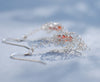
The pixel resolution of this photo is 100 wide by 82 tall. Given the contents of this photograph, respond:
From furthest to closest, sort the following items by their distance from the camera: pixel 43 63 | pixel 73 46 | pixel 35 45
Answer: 1. pixel 35 45
2. pixel 73 46
3. pixel 43 63

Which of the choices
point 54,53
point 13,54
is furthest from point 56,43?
point 13,54

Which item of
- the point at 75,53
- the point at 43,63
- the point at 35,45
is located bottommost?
the point at 43,63

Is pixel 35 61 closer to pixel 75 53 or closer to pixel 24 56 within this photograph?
pixel 24 56

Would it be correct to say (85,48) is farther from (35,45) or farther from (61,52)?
(35,45)

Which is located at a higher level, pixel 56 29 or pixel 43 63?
pixel 56 29

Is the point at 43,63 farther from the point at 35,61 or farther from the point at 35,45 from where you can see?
the point at 35,45

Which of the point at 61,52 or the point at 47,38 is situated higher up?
the point at 47,38

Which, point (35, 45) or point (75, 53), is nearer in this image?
point (75, 53)

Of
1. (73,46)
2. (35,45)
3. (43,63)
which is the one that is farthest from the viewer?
(35,45)

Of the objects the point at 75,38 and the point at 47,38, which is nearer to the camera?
the point at 75,38
